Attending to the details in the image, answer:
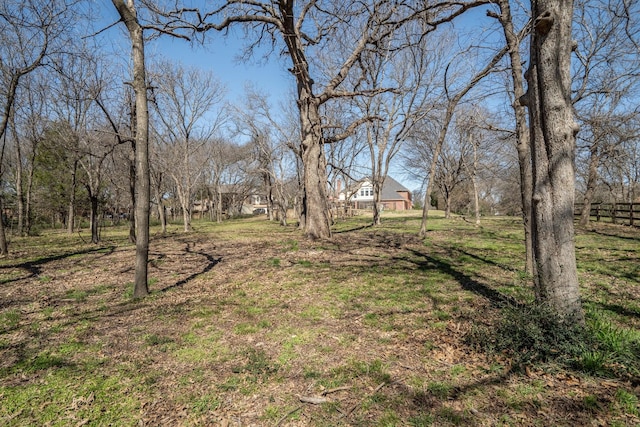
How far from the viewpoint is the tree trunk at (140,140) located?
5.61m

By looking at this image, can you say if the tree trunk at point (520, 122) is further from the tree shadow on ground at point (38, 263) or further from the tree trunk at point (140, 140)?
the tree shadow on ground at point (38, 263)

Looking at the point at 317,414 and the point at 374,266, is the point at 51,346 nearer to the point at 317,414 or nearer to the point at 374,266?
the point at 317,414

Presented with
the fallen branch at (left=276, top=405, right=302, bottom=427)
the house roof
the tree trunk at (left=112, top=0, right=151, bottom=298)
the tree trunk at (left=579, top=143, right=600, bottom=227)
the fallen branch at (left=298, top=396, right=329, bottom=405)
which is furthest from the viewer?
the house roof

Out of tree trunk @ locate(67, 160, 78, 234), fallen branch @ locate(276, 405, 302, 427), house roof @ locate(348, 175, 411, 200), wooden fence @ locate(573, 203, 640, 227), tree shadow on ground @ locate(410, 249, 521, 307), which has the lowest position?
fallen branch @ locate(276, 405, 302, 427)

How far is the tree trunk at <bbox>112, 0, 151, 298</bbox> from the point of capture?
5613mm

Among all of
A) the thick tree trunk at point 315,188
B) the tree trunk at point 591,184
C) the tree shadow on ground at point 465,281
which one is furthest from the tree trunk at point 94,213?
the tree trunk at point 591,184

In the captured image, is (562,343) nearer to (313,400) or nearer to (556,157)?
(556,157)

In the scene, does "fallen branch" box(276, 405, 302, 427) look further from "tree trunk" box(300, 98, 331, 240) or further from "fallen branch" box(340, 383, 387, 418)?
"tree trunk" box(300, 98, 331, 240)

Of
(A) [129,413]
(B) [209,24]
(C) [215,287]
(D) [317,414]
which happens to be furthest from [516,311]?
(B) [209,24]

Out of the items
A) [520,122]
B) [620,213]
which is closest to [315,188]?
[520,122]

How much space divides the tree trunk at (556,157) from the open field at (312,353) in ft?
1.18

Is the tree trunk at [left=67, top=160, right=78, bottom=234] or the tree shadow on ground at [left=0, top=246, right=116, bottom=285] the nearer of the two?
the tree shadow on ground at [left=0, top=246, right=116, bottom=285]

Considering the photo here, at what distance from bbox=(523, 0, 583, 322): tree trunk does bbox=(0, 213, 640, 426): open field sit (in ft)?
1.18

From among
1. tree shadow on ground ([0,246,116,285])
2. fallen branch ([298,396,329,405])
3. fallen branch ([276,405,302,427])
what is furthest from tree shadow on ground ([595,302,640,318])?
tree shadow on ground ([0,246,116,285])
